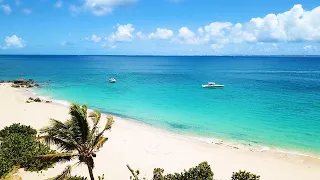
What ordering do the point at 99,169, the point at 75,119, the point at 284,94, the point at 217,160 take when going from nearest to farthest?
1. the point at 75,119
2. the point at 99,169
3. the point at 217,160
4. the point at 284,94

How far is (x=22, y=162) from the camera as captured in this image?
2095 cm

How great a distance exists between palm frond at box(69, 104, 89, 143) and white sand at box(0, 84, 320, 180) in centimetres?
786

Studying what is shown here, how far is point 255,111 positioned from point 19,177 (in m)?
37.3

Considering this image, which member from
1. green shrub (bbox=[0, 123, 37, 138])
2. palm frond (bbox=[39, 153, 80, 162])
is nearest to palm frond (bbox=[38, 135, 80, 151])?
palm frond (bbox=[39, 153, 80, 162])

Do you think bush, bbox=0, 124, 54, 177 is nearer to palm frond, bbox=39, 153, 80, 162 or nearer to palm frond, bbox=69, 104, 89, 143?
palm frond, bbox=39, 153, 80, 162

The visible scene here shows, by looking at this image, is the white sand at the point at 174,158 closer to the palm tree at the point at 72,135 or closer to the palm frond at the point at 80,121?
the palm tree at the point at 72,135

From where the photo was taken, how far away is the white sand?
22984mm

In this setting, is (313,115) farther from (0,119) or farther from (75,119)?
(0,119)

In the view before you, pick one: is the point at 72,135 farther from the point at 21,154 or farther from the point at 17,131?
the point at 17,131

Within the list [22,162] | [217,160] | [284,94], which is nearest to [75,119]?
[22,162]

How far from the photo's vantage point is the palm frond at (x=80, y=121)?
14492 mm

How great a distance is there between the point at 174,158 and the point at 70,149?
43.9 feet

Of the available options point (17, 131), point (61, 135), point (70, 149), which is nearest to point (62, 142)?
point (61, 135)

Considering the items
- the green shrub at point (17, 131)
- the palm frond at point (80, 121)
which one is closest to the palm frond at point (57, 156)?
the palm frond at point (80, 121)
